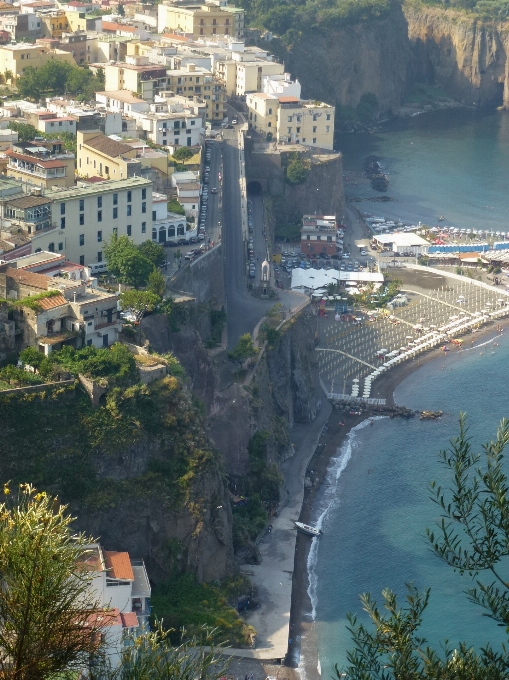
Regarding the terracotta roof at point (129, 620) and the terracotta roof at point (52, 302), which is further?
the terracotta roof at point (52, 302)

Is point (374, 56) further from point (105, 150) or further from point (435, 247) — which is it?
point (105, 150)

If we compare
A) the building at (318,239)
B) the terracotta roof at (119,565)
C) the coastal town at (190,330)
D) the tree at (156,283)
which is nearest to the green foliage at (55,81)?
the coastal town at (190,330)

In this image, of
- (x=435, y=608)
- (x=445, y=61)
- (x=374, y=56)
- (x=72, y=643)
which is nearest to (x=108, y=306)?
(x=435, y=608)

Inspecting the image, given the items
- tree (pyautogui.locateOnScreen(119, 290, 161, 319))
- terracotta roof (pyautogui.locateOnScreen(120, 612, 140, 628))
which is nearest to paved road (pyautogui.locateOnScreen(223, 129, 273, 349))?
tree (pyautogui.locateOnScreen(119, 290, 161, 319))

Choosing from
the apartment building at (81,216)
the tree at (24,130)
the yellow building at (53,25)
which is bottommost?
the apartment building at (81,216)

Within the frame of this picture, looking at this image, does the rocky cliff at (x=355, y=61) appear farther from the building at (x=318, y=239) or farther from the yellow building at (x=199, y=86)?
the building at (x=318, y=239)

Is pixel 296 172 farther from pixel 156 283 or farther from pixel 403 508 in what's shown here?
pixel 403 508
